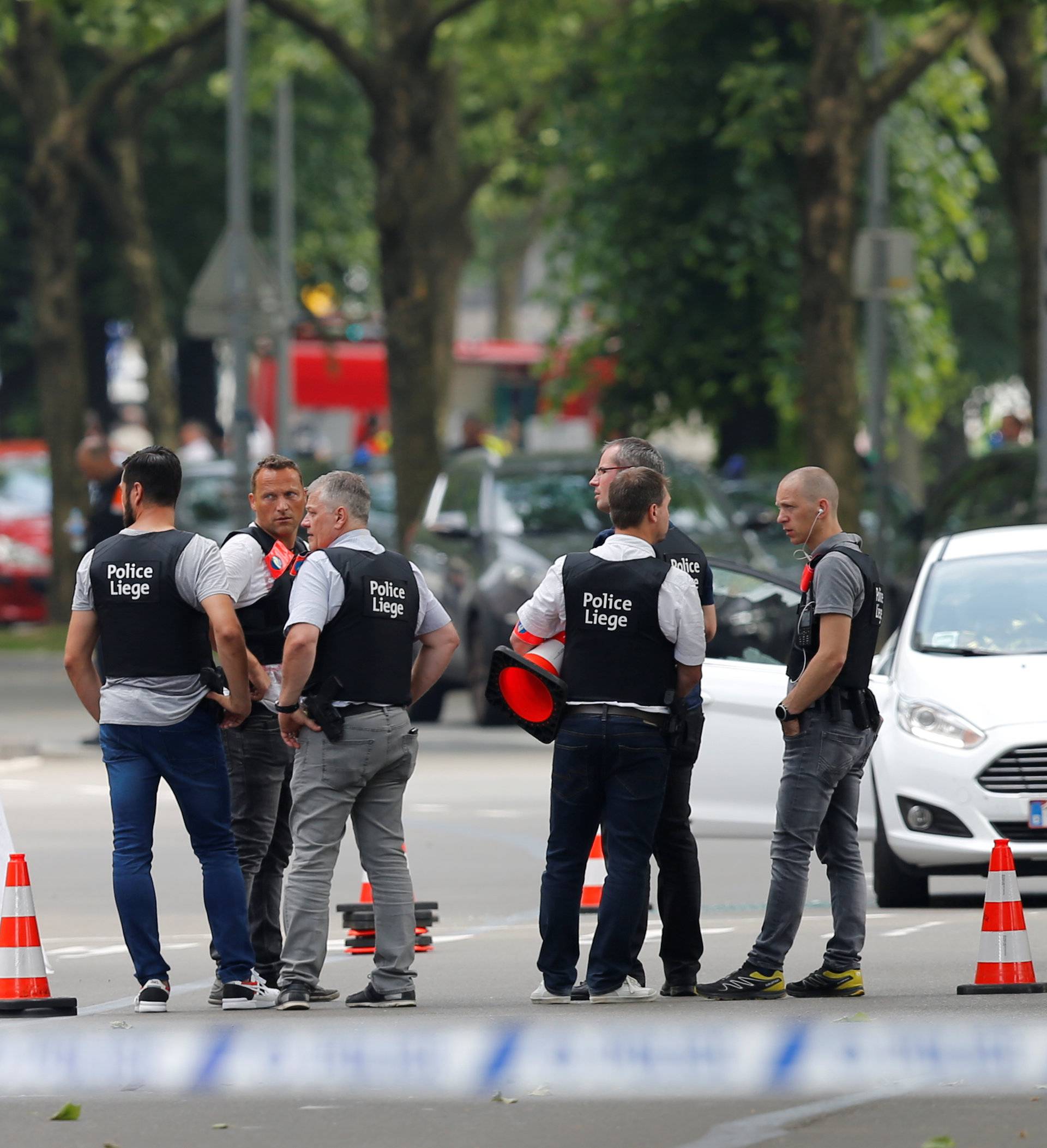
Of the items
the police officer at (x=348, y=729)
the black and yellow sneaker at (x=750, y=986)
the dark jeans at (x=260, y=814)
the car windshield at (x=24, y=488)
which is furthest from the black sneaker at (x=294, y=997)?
the car windshield at (x=24, y=488)

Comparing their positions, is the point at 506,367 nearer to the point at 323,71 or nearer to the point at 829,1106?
the point at 323,71

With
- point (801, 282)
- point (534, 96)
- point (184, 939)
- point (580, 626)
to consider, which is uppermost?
point (534, 96)

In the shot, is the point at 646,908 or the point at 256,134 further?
the point at 256,134

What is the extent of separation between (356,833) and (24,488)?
2550cm

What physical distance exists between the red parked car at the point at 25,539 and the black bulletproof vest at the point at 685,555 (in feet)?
70.1

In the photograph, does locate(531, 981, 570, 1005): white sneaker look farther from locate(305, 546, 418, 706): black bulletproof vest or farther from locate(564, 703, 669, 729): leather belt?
locate(305, 546, 418, 706): black bulletproof vest

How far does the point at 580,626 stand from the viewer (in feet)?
28.6

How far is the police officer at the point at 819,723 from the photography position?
8734 mm

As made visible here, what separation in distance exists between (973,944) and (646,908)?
6.17 feet

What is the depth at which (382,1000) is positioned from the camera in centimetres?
873

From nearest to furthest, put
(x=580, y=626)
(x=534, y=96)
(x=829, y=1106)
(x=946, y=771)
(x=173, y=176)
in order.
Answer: (x=829, y=1106), (x=580, y=626), (x=946, y=771), (x=534, y=96), (x=173, y=176)

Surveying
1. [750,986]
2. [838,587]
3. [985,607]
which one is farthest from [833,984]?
[985,607]

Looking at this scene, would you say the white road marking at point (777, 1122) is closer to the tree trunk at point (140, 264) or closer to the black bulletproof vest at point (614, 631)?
the black bulletproof vest at point (614, 631)

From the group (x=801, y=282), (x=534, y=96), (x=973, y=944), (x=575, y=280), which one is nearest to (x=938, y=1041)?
(x=973, y=944)
